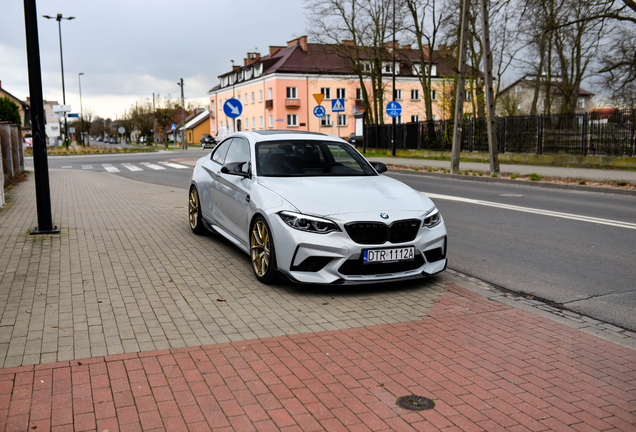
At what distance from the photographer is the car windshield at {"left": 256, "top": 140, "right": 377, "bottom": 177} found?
680 centimetres

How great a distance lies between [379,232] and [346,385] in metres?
2.16

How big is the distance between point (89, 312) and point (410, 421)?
3053mm

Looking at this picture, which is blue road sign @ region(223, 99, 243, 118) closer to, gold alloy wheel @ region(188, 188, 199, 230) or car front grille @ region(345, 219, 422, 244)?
gold alloy wheel @ region(188, 188, 199, 230)

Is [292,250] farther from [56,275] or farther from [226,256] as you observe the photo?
[56,275]

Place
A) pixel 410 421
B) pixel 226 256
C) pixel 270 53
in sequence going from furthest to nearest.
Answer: pixel 270 53, pixel 226 256, pixel 410 421

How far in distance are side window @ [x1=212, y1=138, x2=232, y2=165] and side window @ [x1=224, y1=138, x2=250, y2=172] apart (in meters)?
0.17

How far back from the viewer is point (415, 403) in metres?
3.42

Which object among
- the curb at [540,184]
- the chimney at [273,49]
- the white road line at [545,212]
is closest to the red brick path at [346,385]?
the white road line at [545,212]

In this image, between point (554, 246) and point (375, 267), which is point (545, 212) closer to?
point (554, 246)

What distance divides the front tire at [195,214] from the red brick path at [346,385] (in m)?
4.55

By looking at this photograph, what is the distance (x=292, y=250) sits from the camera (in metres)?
5.55

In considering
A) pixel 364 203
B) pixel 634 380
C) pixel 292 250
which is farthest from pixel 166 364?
pixel 634 380

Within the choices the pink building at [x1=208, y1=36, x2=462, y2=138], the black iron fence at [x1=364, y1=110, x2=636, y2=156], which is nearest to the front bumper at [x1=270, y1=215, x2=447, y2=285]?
the black iron fence at [x1=364, y1=110, x2=636, y2=156]

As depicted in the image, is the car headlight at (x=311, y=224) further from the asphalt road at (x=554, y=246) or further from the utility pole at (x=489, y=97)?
the utility pole at (x=489, y=97)
